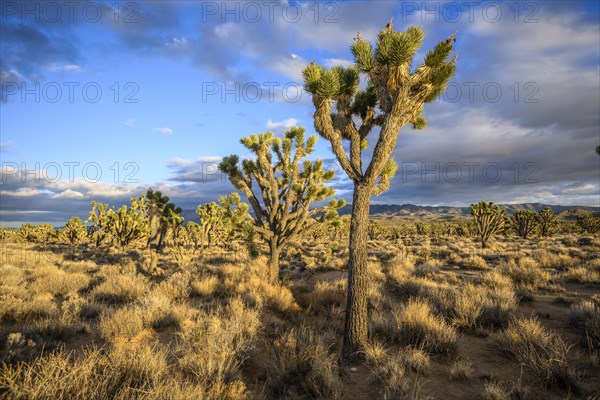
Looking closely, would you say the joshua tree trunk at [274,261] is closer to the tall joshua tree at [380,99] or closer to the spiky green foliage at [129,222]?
the tall joshua tree at [380,99]

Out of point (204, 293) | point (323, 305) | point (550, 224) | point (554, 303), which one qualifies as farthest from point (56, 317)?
point (550, 224)

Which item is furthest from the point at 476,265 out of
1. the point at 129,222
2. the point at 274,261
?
the point at 129,222

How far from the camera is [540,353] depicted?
552 centimetres

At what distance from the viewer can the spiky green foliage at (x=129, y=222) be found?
2619cm

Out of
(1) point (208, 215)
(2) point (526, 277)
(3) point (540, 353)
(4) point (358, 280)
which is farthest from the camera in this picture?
(1) point (208, 215)

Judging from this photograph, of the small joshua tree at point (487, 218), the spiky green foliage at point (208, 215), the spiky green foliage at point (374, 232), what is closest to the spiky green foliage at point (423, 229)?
the spiky green foliage at point (374, 232)

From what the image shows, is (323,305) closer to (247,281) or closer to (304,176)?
(247,281)

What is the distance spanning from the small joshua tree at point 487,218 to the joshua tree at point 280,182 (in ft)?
70.1

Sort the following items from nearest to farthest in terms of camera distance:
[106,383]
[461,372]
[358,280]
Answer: [106,383], [461,372], [358,280]

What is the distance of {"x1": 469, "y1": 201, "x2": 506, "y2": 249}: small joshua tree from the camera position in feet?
91.2

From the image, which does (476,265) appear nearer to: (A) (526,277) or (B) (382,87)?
(A) (526,277)

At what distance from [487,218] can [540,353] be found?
84.2 feet

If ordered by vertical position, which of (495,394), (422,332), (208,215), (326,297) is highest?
(208,215)

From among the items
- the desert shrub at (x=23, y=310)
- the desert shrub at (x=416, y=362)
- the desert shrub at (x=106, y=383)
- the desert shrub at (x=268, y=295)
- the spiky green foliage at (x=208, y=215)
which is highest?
the spiky green foliage at (x=208, y=215)
